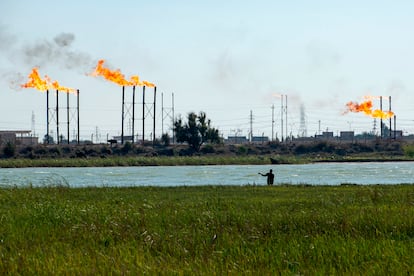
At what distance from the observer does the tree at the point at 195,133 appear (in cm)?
16338

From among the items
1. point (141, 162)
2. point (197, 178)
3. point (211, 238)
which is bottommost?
point (197, 178)

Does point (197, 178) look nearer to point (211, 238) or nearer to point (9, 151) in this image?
point (211, 238)

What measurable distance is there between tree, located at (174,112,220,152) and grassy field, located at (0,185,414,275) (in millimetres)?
130594

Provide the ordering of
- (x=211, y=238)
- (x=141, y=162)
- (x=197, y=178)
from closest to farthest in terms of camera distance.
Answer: (x=211, y=238), (x=197, y=178), (x=141, y=162)

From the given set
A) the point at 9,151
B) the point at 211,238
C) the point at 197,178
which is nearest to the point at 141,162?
the point at 9,151

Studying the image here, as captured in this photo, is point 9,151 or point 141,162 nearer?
point 141,162

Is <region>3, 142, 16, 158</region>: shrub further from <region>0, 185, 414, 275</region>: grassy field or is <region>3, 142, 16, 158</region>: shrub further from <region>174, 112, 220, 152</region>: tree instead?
<region>0, 185, 414, 275</region>: grassy field

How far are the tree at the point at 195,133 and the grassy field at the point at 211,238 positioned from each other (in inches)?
5142

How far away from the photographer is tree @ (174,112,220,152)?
163 metres

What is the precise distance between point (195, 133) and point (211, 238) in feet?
471

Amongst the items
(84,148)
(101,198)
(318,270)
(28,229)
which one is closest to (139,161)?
(84,148)

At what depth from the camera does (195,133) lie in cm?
16412

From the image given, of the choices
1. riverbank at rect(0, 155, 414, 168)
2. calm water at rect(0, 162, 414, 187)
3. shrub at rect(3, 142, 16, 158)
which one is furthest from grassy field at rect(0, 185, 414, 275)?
shrub at rect(3, 142, 16, 158)

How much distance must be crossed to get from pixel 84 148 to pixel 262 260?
139m
